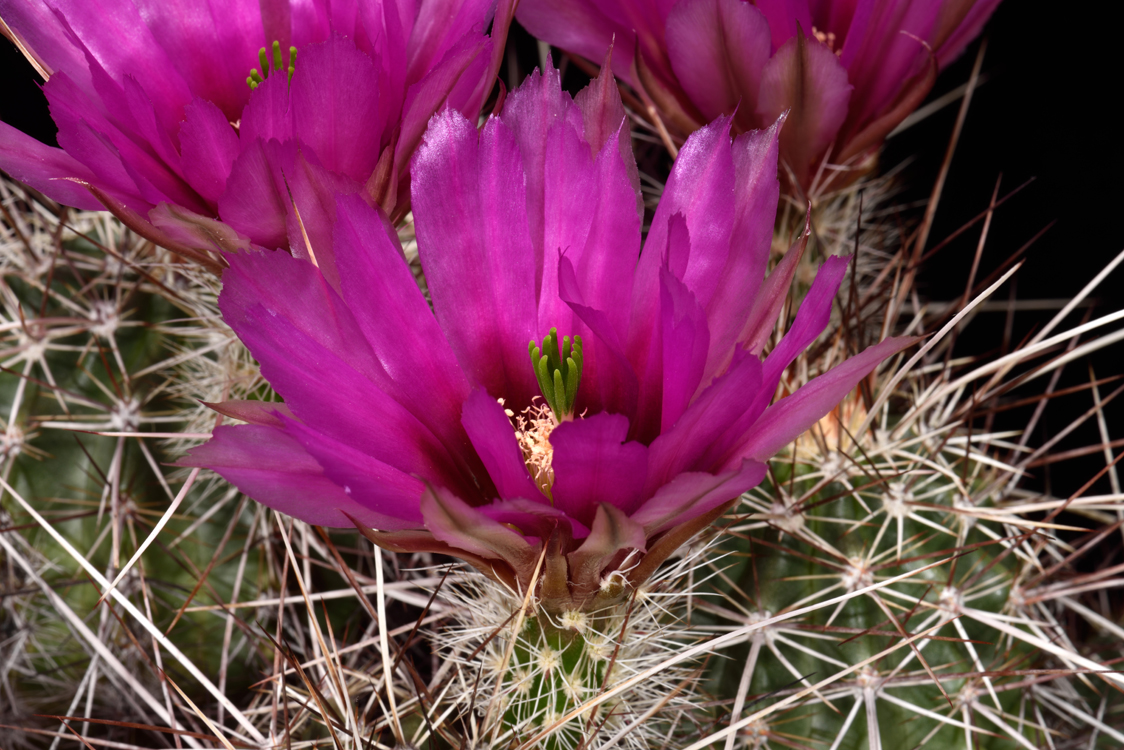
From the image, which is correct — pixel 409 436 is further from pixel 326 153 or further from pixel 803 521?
pixel 803 521

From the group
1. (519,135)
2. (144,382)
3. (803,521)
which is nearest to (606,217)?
(519,135)

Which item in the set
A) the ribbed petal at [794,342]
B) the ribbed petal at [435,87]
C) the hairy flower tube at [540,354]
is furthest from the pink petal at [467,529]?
the ribbed petal at [435,87]

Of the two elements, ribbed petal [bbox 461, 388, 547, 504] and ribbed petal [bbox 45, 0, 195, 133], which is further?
ribbed petal [bbox 45, 0, 195, 133]

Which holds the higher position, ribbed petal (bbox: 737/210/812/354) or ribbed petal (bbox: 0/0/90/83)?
ribbed petal (bbox: 0/0/90/83)

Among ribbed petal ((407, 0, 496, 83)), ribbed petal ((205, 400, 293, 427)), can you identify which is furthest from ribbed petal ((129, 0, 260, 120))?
ribbed petal ((205, 400, 293, 427))

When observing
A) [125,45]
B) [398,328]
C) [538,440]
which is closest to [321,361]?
[398,328]

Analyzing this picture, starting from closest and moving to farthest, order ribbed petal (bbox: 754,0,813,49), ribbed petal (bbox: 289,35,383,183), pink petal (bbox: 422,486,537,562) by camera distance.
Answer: pink petal (bbox: 422,486,537,562) < ribbed petal (bbox: 289,35,383,183) < ribbed petal (bbox: 754,0,813,49)

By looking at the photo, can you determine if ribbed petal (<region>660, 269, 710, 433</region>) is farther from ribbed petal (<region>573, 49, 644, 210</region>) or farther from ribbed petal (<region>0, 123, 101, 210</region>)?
ribbed petal (<region>0, 123, 101, 210</region>)
